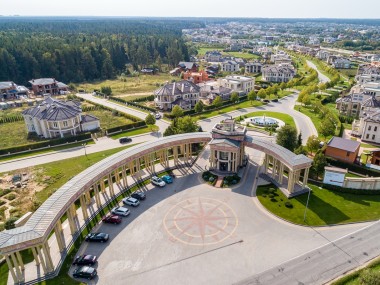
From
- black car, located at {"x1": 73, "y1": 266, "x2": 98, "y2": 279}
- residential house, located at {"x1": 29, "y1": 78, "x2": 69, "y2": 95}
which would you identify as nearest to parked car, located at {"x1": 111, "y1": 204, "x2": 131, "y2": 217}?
black car, located at {"x1": 73, "y1": 266, "x2": 98, "y2": 279}

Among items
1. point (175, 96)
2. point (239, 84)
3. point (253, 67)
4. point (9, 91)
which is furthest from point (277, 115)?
point (9, 91)

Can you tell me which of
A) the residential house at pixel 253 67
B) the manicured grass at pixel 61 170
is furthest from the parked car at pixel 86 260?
the residential house at pixel 253 67

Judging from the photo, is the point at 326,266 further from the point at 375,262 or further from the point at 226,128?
the point at 226,128

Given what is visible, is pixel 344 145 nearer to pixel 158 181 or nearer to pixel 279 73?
pixel 158 181

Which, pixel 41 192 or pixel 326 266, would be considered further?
pixel 41 192

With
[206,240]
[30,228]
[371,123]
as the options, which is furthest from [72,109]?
[371,123]

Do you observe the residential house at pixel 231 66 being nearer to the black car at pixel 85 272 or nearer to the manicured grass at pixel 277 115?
the manicured grass at pixel 277 115
